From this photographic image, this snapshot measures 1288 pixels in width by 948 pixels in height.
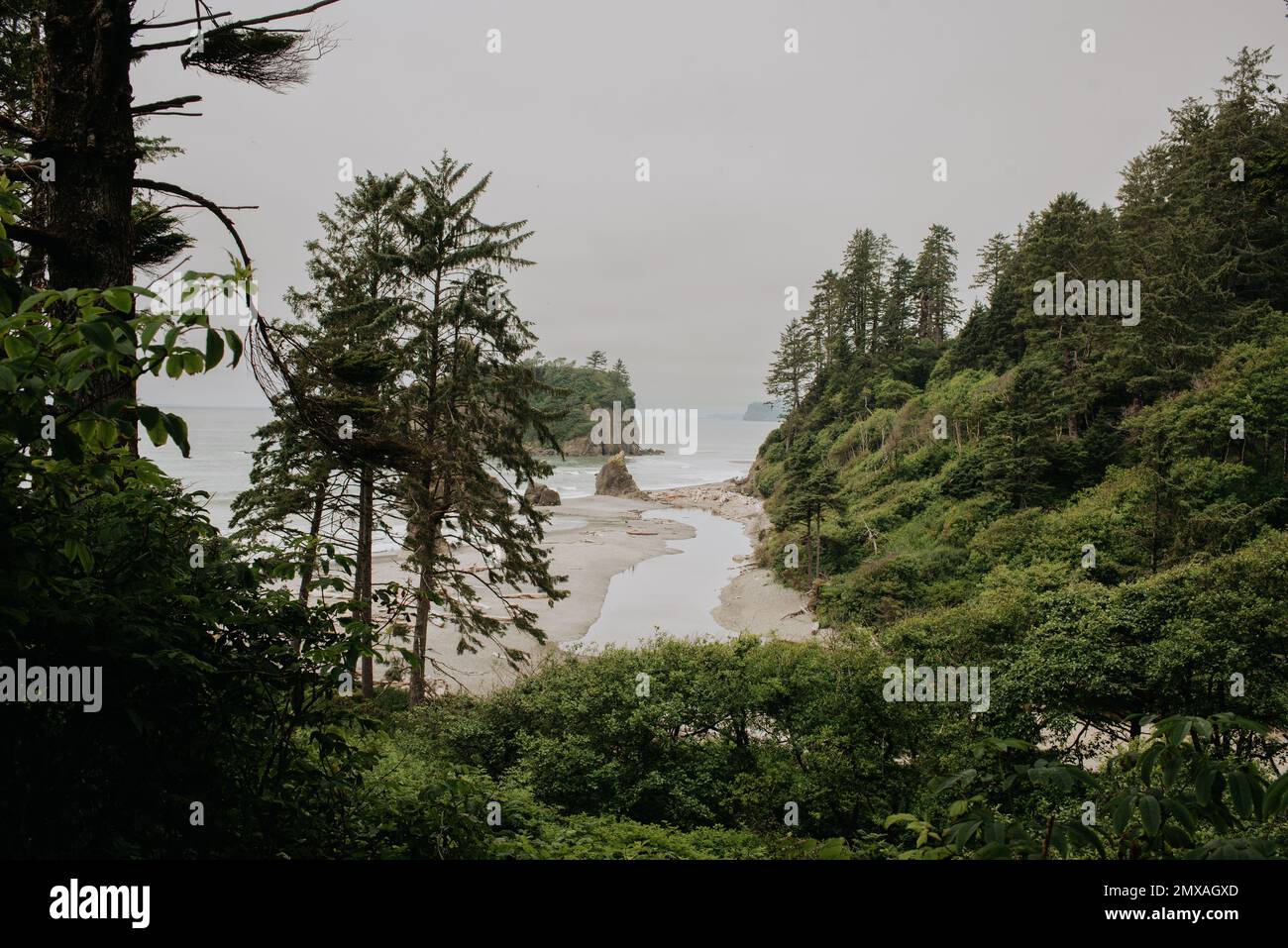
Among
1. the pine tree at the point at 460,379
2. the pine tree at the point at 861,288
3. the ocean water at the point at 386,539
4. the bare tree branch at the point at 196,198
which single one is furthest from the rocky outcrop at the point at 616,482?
the bare tree branch at the point at 196,198

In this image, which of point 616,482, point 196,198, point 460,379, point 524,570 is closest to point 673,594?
point 524,570

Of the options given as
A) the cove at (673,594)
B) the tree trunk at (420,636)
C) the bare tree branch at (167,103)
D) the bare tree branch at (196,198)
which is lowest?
the cove at (673,594)

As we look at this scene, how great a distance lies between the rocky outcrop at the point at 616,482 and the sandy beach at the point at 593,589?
7243 millimetres

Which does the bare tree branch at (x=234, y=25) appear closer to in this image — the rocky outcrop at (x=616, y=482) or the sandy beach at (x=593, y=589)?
the sandy beach at (x=593, y=589)

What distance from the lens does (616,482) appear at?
59.0 metres

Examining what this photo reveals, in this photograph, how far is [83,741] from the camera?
1.93m

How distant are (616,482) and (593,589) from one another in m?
32.8

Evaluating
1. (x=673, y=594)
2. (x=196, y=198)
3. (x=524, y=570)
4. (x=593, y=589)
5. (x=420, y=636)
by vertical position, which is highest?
(x=196, y=198)

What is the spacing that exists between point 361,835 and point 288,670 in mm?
888

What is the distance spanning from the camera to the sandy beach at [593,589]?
61.2ft

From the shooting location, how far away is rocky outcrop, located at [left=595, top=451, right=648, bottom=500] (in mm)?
58469

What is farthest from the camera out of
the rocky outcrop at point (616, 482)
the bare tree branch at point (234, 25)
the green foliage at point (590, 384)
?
the green foliage at point (590, 384)

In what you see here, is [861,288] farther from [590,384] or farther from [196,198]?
[196,198]

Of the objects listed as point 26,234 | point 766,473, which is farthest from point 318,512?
point 766,473
